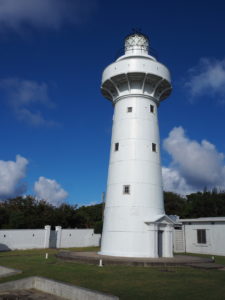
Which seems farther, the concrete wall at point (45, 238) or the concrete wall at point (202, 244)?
the concrete wall at point (45, 238)

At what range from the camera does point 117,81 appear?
20.7 meters

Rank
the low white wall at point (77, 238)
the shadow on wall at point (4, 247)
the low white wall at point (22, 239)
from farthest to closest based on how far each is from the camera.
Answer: the low white wall at point (77, 238)
the low white wall at point (22, 239)
the shadow on wall at point (4, 247)

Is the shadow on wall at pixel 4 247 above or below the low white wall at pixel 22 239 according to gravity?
below

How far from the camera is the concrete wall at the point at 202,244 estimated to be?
75.9 ft

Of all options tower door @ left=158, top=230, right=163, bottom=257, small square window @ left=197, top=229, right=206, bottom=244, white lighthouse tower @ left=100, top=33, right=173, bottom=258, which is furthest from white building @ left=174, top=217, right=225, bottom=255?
tower door @ left=158, top=230, right=163, bottom=257

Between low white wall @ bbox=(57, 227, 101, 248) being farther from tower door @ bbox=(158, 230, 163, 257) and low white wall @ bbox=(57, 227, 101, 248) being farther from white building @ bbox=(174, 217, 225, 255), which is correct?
tower door @ bbox=(158, 230, 163, 257)

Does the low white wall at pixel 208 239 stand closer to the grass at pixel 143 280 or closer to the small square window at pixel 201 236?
the small square window at pixel 201 236

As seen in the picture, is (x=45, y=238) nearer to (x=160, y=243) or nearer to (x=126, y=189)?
(x=126, y=189)

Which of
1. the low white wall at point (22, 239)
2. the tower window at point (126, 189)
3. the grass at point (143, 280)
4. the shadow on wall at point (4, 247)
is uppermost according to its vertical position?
the tower window at point (126, 189)

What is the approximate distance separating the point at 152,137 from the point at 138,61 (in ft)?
17.2

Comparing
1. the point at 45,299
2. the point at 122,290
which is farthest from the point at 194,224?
the point at 45,299

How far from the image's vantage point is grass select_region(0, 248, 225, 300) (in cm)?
903

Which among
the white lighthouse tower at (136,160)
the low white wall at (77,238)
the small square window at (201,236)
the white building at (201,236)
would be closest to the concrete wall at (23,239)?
the low white wall at (77,238)

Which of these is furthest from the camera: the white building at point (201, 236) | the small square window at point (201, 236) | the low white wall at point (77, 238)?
the low white wall at point (77, 238)
